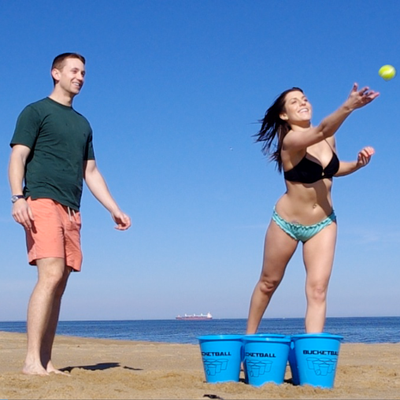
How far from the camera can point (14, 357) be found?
6629mm

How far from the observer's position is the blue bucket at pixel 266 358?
4.16 m

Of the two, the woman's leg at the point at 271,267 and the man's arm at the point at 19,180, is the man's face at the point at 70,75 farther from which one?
the woman's leg at the point at 271,267

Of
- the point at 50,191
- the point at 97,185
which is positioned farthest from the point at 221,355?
the point at 97,185

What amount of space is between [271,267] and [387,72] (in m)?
1.97

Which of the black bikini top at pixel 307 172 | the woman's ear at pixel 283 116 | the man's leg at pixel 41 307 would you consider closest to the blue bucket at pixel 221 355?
the man's leg at pixel 41 307

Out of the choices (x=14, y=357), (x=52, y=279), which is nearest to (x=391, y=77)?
(x=52, y=279)

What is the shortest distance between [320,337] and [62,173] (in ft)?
7.48

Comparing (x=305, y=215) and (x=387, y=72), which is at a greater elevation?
(x=387, y=72)

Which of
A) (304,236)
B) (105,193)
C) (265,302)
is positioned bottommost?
(265,302)

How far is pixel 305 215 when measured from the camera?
4.80 metres

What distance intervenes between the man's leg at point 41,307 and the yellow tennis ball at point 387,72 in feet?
10.1

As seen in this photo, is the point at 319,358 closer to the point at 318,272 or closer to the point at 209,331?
the point at 318,272

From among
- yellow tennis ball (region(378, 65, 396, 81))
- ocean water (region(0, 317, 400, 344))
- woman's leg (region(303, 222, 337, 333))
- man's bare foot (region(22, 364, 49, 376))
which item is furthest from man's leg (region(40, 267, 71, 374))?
ocean water (region(0, 317, 400, 344))

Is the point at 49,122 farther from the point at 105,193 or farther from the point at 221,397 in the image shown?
the point at 221,397
